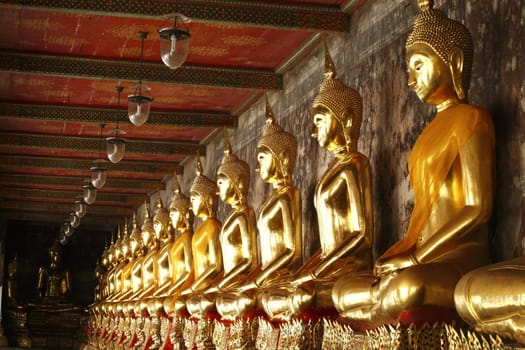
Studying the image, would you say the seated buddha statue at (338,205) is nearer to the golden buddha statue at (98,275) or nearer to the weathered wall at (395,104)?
the weathered wall at (395,104)

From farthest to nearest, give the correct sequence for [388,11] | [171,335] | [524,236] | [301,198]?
1. [171,335]
2. [301,198]
3. [388,11]
4. [524,236]

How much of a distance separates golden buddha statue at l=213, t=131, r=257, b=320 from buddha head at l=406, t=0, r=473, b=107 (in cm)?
343

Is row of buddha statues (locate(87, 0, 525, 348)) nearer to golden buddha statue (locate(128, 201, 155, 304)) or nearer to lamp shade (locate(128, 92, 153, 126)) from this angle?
lamp shade (locate(128, 92, 153, 126))

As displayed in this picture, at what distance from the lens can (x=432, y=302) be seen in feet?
11.7

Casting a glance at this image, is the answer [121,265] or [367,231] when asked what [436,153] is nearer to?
[367,231]

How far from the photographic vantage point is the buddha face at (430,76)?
432 cm

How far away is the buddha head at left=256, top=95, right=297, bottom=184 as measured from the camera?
6.70 meters

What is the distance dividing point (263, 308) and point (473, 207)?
7.40ft

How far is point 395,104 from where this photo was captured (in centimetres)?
549

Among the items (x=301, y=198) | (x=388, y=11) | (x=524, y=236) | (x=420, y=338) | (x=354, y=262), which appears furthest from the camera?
(x=301, y=198)

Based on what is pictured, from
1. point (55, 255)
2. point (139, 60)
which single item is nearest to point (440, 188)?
point (139, 60)

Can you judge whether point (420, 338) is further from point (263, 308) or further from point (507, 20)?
point (263, 308)

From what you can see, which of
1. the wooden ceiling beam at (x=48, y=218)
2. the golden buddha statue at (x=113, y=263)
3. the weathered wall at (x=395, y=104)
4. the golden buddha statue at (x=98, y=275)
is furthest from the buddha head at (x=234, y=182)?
the golden buddha statue at (x=98, y=275)

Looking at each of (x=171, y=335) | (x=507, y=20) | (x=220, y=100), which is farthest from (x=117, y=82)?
(x=507, y=20)
